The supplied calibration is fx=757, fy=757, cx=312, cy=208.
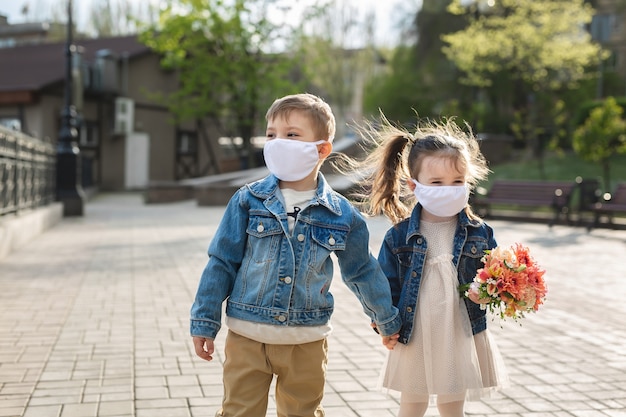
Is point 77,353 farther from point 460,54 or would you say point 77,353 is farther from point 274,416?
point 460,54

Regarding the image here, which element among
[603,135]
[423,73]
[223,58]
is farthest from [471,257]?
[423,73]

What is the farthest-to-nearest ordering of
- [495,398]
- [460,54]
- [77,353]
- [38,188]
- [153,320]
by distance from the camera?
[460,54] → [38,188] → [153,320] → [77,353] → [495,398]

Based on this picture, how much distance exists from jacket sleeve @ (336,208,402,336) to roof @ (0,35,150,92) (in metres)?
25.1

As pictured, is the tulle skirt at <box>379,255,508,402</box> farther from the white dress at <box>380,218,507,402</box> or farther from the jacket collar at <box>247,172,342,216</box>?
the jacket collar at <box>247,172,342,216</box>

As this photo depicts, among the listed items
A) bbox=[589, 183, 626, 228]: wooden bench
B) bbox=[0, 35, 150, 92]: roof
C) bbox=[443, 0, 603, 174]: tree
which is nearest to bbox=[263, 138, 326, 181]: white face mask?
bbox=[589, 183, 626, 228]: wooden bench

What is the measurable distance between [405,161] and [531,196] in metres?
15.6

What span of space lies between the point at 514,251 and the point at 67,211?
614 inches

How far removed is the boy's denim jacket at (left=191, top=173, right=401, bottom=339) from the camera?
8.95 ft

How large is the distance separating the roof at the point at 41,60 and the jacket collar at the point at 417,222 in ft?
81.7

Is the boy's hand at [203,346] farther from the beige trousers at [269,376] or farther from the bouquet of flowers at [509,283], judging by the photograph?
the bouquet of flowers at [509,283]

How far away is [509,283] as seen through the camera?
2.90 metres

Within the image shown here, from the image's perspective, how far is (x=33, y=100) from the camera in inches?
1040

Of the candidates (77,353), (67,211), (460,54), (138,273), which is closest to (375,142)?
(77,353)

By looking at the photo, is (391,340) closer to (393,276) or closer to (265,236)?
(393,276)
